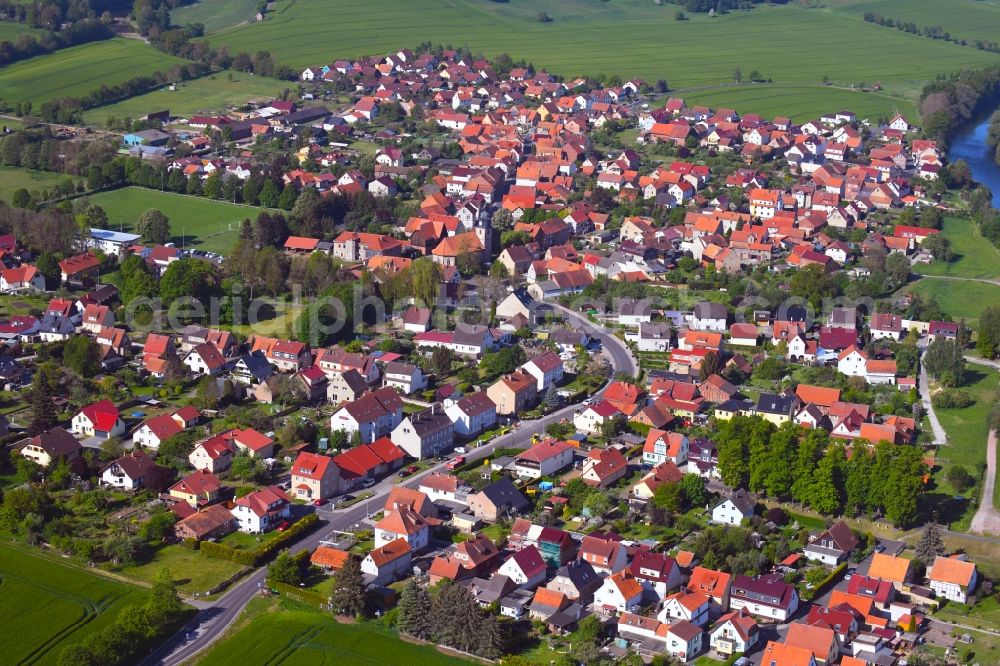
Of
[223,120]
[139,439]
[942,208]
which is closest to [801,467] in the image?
[139,439]

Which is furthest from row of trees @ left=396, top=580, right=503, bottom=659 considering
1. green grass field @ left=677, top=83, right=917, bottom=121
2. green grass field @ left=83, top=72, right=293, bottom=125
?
green grass field @ left=677, top=83, right=917, bottom=121

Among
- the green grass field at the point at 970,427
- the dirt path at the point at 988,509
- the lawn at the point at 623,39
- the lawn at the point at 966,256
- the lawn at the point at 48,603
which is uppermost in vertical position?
the lawn at the point at 623,39

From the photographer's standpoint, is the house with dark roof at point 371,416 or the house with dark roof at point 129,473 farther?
the house with dark roof at point 371,416

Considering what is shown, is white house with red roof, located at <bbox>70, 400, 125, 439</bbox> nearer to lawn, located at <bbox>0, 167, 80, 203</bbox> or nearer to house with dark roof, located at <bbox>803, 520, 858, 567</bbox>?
house with dark roof, located at <bbox>803, 520, 858, 567</bbox>

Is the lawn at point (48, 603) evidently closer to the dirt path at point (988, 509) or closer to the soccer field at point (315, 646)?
the soccer field at point (315, 646)

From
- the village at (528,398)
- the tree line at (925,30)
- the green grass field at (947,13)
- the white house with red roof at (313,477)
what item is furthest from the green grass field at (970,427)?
the green grass field at (947,13)

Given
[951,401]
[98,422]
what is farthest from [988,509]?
[98,422]

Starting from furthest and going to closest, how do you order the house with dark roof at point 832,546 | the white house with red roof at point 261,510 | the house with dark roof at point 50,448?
the house with dark roof at point 50,448 < the white house with red roof at point 261,510 < the house with dark roof at point 832,546
